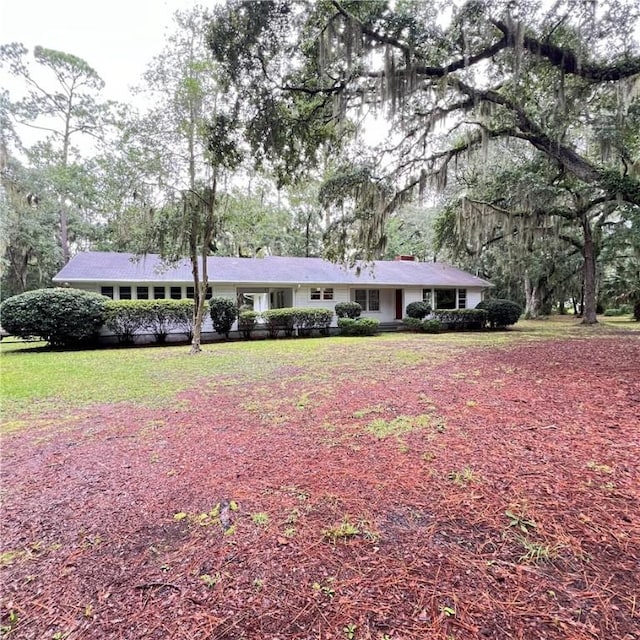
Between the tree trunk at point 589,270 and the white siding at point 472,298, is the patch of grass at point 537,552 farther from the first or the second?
the white siding at point 472,298

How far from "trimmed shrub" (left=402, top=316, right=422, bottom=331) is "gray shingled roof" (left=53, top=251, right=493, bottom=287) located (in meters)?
1.99

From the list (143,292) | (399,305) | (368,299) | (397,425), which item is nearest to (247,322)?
(143,292)

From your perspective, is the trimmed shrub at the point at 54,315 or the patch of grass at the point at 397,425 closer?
the patch of grass at the point at 397,425

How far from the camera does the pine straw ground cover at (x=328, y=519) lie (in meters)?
1.63

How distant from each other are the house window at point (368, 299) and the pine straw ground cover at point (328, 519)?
14.4 m

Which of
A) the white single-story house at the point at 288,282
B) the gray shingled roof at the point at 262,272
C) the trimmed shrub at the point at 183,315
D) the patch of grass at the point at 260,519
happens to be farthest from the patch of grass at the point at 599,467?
the trimmed shrub at the point at 183,315

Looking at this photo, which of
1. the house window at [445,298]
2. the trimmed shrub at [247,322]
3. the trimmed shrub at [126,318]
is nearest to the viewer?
the trimmed shrub at [126,318]

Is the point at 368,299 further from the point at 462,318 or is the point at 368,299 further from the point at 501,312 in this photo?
the point at 501,312

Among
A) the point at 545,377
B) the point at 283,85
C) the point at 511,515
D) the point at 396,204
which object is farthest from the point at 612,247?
the point at 511,515

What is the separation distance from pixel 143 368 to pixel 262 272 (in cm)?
998

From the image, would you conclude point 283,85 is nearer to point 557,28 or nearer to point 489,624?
point 557,28

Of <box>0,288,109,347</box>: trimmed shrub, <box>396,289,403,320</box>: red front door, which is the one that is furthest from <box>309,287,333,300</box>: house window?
<box>0,288,109,347</box>: trimmed shrub

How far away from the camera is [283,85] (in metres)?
7.70

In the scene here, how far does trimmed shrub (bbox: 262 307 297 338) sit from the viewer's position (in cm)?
1486
